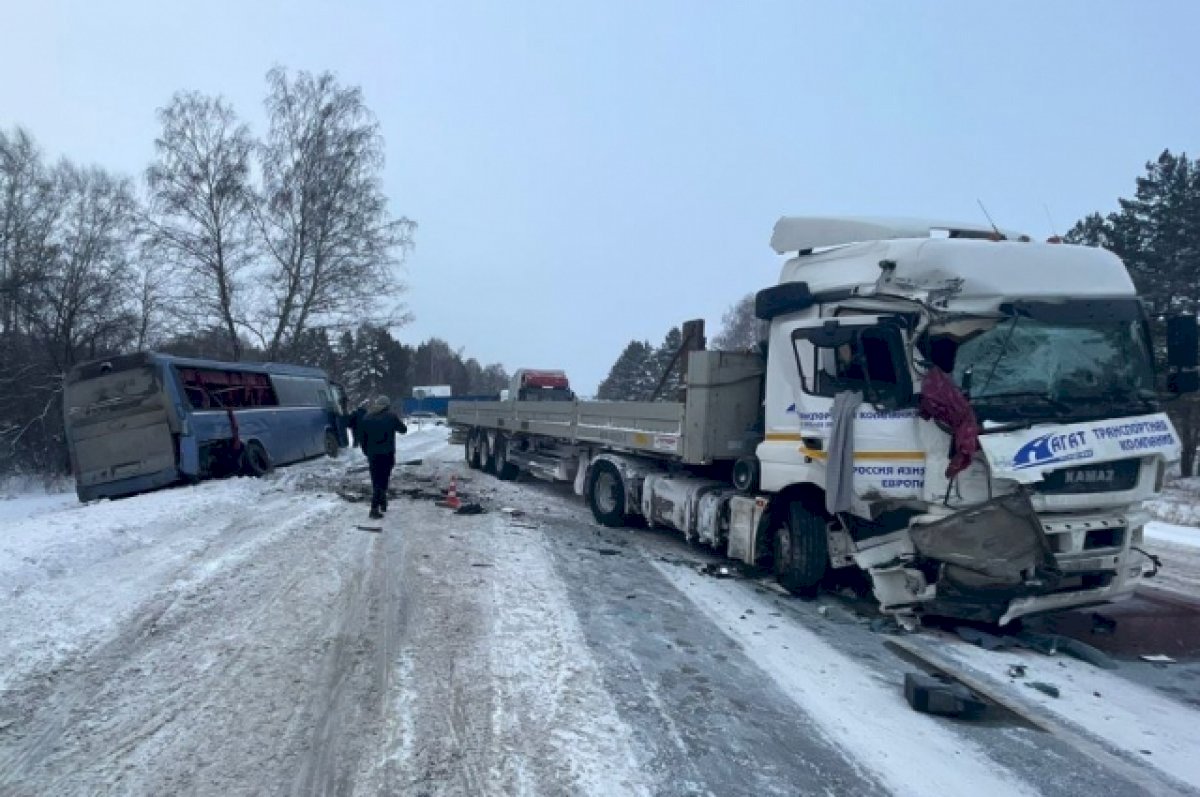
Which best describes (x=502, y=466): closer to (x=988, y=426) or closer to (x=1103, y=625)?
(x=1103, y=625)

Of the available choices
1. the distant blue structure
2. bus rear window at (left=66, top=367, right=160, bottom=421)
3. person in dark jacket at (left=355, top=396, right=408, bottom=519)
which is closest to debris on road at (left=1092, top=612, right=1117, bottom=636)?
person in dark jacket at (left=355, top=396, right=408, bottom=519)

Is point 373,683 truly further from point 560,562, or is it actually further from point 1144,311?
point 1144,311

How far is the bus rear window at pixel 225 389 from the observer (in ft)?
51.3

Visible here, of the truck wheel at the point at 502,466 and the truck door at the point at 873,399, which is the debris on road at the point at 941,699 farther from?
the truck wheel at the point at 502,466

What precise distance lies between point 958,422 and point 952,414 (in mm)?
74

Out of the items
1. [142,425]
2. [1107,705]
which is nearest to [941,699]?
[1107,705]

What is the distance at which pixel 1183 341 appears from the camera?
6324 millimetres

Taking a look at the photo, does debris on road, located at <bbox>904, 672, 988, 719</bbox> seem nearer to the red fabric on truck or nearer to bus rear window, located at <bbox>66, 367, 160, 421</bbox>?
the red fabric on truck

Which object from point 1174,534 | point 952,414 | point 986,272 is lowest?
point 1174,534

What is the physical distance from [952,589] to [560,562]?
13.0ft

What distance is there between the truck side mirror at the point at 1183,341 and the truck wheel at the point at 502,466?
12.3 meters

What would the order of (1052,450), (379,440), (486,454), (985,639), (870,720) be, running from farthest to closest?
(486,454)
(379,440)
(985,639)
(1052,450)
(870,720)

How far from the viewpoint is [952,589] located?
581 centimetres

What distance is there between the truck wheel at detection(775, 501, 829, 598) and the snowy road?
0.25 meters
